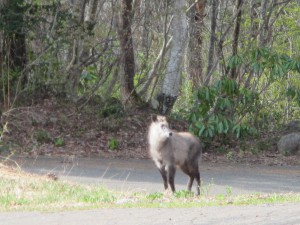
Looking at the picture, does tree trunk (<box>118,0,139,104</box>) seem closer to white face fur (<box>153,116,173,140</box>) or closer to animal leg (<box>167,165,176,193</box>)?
white face fur (<box>153,116,173,140</box>)

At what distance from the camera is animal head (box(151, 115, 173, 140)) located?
13.8 meters

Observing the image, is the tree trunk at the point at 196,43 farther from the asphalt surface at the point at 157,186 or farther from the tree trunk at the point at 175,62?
the asphalt surface at the point at 157,186

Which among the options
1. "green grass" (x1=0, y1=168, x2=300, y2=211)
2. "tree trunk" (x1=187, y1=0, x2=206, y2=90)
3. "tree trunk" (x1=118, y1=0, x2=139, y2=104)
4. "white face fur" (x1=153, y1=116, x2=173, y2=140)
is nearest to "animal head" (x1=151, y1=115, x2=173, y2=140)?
"white face fur" (x1=153, y1=116, x2=173, y2=140)

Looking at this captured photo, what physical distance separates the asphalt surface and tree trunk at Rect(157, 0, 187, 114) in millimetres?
4131

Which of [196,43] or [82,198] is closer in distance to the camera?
[82,198]

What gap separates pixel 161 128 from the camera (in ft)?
45.6

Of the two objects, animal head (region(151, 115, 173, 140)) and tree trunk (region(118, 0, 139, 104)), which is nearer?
animal head (region(151, 115, 173, 140))

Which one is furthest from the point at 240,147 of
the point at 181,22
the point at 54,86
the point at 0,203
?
the point at 0,203

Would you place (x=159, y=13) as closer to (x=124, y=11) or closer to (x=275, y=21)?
(x=124, y=11)

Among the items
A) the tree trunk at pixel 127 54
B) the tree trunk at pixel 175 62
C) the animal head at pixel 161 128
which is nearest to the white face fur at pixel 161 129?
the animal head at pixel 161 128

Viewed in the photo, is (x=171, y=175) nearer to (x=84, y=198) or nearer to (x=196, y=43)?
(x=84, y=198)

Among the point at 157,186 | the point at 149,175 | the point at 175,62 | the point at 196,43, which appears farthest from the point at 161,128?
the point at 196,43

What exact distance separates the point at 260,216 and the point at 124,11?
1520 centimetres

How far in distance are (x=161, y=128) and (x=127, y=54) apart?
11.3m
